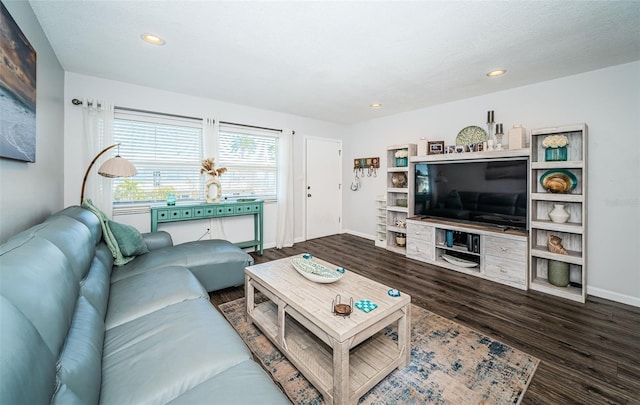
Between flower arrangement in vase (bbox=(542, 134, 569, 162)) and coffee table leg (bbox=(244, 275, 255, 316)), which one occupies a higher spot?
flower arrangement in vase (bbox=(542, 134, 569, 162))

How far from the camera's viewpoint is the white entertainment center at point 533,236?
2.65 m

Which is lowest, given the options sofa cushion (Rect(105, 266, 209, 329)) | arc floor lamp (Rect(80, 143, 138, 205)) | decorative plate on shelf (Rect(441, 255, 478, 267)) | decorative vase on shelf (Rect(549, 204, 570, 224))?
decorative plate on shelf (Rect(441, 255, 478, 267))

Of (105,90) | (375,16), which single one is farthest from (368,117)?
(105,90)

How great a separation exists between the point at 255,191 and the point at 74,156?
226 centimetres

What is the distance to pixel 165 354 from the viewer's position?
115 cm

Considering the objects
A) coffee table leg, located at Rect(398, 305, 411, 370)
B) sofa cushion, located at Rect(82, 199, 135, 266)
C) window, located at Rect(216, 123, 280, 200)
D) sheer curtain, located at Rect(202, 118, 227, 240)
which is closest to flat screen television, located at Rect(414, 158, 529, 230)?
coffee table leg, located at Rect(398, 305, 411, 370)

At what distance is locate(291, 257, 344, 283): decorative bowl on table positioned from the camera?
184 cm

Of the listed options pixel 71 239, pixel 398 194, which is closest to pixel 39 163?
pixel 71 239

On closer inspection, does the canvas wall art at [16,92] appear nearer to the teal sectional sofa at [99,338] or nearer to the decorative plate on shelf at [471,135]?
the teal sectional sofa at [99,338]

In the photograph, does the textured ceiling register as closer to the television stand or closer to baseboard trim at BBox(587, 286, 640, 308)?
the television stand

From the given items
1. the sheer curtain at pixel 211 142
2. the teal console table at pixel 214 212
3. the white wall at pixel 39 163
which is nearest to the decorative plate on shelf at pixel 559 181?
the teal console table at pixel 214 212

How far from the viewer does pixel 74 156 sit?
289 cm

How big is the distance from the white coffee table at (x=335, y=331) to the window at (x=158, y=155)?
7.28 ft

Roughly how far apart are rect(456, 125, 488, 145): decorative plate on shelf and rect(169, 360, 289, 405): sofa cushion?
3793 millimetres
